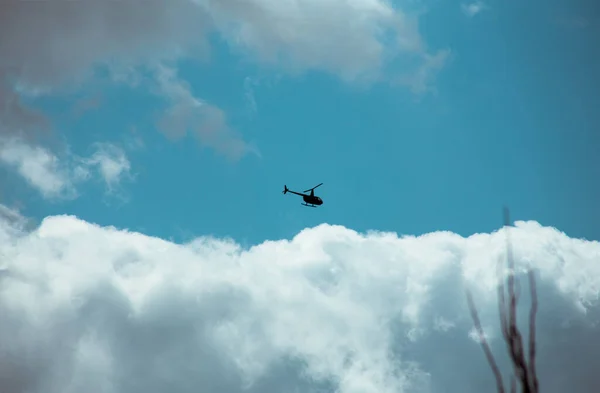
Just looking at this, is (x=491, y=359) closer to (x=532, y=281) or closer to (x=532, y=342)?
(x=532, y=342)

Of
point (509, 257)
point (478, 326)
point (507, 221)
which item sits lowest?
point (478, 326)

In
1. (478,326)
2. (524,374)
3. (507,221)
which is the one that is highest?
(507,221)

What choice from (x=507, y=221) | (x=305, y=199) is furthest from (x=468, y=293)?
(x=305, y=199)

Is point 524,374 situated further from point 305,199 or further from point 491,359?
point 305,199

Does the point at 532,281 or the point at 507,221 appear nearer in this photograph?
the point at 532,281

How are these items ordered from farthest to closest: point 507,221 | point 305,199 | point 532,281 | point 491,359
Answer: point 305,199 < point 507,221 < point 491,359 < point 532,281


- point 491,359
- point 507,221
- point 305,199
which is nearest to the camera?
point 491,359

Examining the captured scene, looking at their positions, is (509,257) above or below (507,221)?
below

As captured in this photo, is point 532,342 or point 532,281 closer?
point 532,281

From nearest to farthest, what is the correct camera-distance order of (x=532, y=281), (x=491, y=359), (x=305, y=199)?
(x=532, y=281) < (x=491, y=359) < (x=305, y=199)
